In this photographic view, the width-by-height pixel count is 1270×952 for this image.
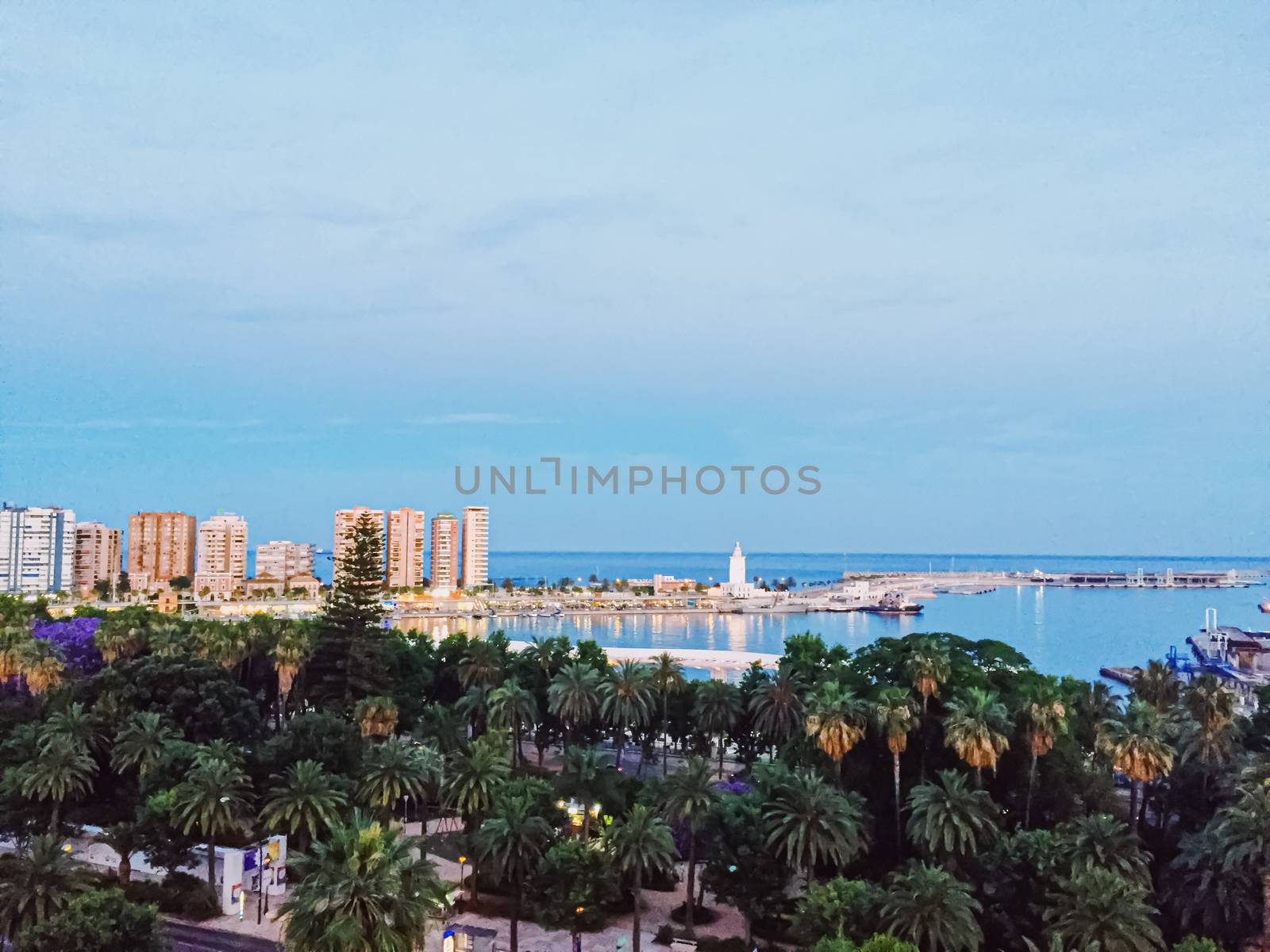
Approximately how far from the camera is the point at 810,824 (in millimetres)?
24984

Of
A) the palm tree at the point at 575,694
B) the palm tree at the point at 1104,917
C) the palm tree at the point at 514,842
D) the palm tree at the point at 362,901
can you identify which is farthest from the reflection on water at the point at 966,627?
the palm tree at the point at 362,901

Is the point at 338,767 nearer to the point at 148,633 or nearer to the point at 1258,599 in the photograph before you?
the point at 148,633

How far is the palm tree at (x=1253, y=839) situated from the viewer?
A: 23.2 m

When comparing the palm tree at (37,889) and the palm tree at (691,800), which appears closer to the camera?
the palm tree at (37,889)

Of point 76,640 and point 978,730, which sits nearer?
point 978,730

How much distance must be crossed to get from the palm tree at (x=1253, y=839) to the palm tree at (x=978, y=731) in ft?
17.9

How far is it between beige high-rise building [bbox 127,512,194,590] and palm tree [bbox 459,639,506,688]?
432 feet

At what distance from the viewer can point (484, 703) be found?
4091 centimetres

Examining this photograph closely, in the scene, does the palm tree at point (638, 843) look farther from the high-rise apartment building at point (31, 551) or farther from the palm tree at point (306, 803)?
the high-rise apartment building at point (31, 551)

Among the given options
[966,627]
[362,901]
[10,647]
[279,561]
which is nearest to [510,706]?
[362,901]

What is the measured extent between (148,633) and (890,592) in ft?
438

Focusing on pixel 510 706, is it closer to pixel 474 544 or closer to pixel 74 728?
pixel 74 728

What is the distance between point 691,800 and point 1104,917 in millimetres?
10308

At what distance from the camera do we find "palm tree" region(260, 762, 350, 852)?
2766 cm
